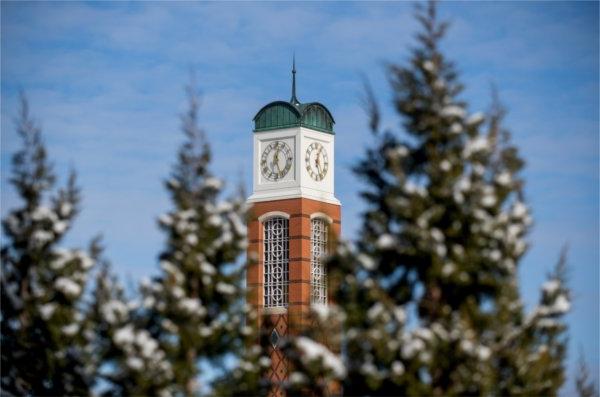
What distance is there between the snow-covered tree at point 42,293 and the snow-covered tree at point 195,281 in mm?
2510

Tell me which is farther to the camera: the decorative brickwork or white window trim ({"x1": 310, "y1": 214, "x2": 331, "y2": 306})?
white window trim ({"x1": 310, "y1": 214, "x2": 331, "y2": 306})

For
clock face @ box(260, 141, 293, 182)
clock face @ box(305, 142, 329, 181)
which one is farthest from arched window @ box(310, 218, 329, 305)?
clock face @ box(260, 141, 293, 182)

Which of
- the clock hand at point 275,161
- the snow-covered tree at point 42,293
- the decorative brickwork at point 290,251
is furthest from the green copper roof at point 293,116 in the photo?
the snow-covered tree at point 42,293

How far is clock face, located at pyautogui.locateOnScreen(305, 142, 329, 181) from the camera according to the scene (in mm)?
76625

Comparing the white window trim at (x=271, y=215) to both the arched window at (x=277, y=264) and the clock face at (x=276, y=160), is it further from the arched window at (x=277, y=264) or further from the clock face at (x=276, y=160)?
the clock face at (x=276, y=160)

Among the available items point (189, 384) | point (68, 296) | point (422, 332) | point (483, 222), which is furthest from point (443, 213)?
point (68, 296)

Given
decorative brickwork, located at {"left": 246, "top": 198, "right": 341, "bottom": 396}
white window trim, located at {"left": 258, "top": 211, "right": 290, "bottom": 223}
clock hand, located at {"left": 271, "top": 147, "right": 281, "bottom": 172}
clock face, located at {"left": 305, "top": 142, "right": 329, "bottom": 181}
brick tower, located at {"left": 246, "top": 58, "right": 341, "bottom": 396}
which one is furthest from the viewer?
clock hand, located at {"left": 271, "top": 147, "right": 281, "bottom": 172}

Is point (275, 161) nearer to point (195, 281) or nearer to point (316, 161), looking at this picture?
point (316, 161)

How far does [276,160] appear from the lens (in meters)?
77.2

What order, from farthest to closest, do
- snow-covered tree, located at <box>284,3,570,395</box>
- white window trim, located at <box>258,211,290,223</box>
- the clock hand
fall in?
the clock hand → white window trim, located at <box>258,211,290,223</box> → snow-covered tree, located at <box>284,3,570,395</box>

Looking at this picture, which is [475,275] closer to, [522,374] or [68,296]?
[522,374]

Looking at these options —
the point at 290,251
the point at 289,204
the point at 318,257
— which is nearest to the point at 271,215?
the point at 289,204

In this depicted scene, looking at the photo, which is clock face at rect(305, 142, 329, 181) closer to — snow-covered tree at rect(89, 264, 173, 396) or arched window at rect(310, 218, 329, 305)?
arched window at rect(310, 218, 329, 305)

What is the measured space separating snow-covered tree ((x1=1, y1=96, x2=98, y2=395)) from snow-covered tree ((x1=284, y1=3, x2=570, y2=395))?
225 inches
